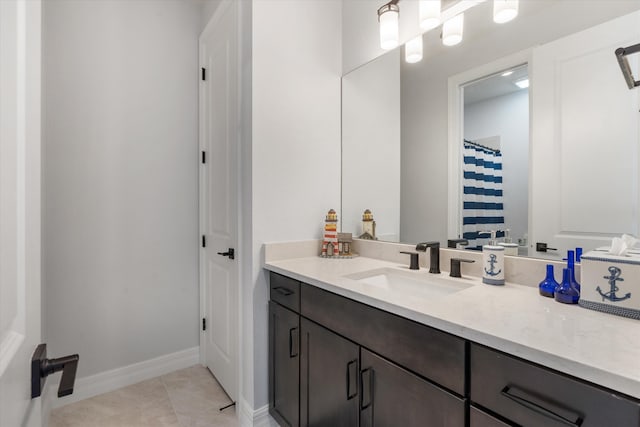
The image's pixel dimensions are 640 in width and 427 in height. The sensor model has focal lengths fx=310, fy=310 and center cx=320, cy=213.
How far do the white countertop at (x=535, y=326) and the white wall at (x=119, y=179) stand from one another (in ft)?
5.10

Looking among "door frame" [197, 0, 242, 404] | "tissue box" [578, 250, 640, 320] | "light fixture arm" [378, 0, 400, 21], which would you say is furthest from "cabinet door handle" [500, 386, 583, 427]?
"light fixture arm" [378, 0, 400, 21]

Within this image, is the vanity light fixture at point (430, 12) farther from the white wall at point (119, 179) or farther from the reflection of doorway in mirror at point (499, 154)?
the white wall at point (119, 179)

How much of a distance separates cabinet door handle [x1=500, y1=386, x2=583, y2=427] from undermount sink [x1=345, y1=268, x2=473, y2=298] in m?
0.54

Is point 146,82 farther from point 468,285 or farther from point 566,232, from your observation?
point 566,232

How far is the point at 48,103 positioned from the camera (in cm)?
182

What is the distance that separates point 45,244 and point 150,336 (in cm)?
88

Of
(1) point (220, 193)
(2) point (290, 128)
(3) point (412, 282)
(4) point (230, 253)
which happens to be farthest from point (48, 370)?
(1) point (220, 193)

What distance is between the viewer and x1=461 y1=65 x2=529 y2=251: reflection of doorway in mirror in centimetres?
124

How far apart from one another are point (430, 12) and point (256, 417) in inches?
85.0

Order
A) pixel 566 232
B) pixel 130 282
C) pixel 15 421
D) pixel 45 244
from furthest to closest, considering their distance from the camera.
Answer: pixel 130 282 → pixel 45 244 → pixel 566 232 → pixel 15 421

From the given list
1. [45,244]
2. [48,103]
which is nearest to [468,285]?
[45,244]

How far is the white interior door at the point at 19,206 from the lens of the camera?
409mm

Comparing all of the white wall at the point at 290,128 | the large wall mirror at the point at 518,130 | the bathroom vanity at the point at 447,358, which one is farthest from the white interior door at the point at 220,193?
the large wall mirror at the point at 518,130

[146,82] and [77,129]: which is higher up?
[146,82]
